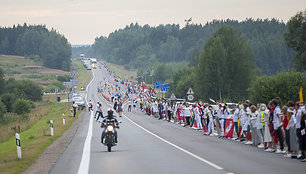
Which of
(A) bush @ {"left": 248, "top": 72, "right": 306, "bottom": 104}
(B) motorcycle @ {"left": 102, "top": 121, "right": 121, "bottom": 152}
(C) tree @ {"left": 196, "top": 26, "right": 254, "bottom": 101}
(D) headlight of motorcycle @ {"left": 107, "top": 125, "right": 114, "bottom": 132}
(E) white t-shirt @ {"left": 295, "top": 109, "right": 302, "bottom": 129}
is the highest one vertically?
(C) tree @ {"left": 196, "top": 26, "right": 254, "bottom": 101}

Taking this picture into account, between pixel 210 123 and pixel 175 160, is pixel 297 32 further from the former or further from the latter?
pixel 175 160

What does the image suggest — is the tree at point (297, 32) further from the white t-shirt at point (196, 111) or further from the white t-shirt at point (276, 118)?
the white t-shirt at point (276, 118)

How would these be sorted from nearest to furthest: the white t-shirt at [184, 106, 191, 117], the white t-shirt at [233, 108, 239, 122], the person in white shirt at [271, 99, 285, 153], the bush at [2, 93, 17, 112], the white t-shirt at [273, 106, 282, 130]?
the person in white shirt at [271, 99, 285, 153], the white t-shirt at [273, 106, 282, 130], the white t-shirt at [233, 108, 239, 122], the white t-shirt at [184, 106, 191, 117], the bush at [2, 93, 17, 112]

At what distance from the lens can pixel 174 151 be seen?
713 inches

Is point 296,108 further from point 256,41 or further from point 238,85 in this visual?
point 256,41

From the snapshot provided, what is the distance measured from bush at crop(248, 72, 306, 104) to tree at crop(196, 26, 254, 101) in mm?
24618

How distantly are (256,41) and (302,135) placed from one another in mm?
150726

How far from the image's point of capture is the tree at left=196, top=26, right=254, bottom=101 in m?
88.8

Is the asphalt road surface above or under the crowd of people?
under

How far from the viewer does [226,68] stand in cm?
8900

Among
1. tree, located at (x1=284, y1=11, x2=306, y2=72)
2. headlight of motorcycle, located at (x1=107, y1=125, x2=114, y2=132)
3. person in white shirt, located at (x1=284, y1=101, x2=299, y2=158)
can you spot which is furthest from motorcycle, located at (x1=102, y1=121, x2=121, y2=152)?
tree, located at (x1=284, y1=11, x2=306, y2=72)

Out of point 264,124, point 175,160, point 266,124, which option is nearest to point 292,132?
point 266,124

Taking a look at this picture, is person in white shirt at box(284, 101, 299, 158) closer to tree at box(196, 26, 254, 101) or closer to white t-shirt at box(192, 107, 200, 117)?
white t-shirt at box(192, 107, 200, 117)

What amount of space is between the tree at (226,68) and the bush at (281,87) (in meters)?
24.6
